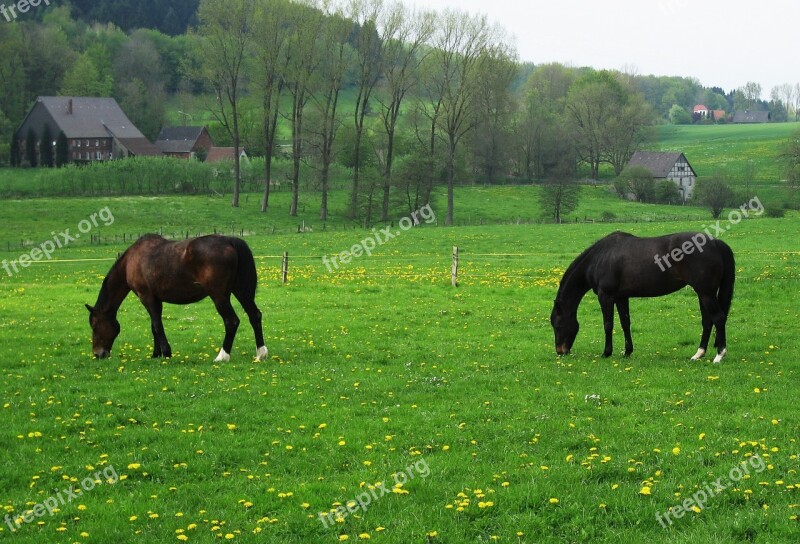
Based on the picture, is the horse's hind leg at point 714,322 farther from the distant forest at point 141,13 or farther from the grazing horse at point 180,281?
the distant forest at point 141,13

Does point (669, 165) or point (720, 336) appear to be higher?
point (669, 165)

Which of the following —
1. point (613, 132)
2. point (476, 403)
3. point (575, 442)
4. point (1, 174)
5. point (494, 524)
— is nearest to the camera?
point (494, 524)

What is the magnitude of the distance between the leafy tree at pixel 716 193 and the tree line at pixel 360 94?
41.7 ft

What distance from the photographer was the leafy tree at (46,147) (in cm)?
8844

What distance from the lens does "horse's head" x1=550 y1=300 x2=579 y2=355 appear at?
53.6 ft

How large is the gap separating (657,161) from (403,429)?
10407 cm

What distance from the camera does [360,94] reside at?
67688 millimetres

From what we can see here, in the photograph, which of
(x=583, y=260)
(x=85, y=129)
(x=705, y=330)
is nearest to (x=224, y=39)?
(x=85, y=129)

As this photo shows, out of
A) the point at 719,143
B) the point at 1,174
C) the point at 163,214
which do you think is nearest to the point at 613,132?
the point at 719,143

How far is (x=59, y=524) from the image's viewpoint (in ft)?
26.6

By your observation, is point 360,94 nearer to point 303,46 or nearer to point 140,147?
point 303,46

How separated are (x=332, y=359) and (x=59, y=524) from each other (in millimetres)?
8416

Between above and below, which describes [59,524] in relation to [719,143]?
below

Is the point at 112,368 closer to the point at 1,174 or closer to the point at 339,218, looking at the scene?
the point at 339,218
